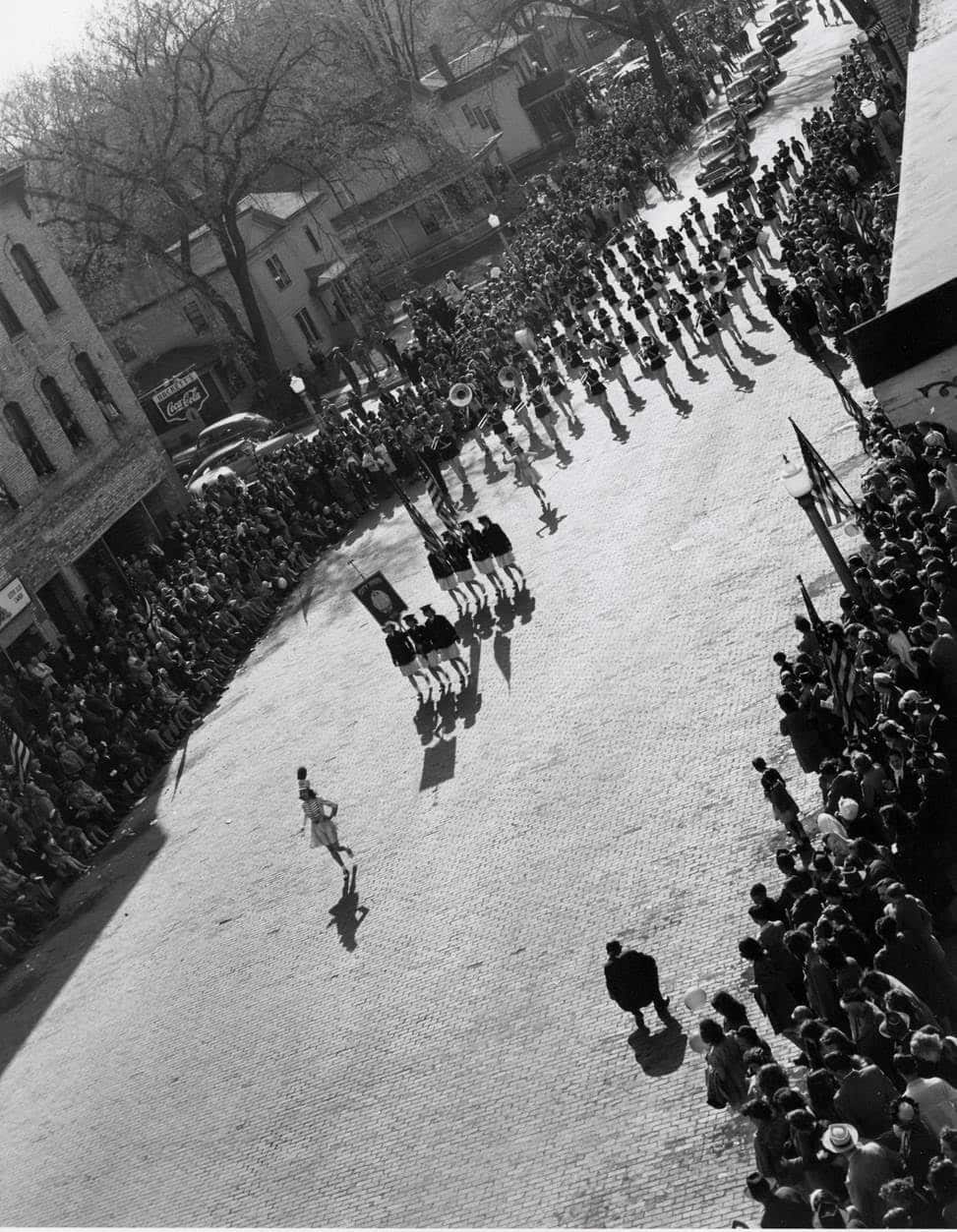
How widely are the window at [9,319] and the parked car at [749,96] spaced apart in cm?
2717

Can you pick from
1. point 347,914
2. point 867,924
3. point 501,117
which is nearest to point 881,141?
point 347,914

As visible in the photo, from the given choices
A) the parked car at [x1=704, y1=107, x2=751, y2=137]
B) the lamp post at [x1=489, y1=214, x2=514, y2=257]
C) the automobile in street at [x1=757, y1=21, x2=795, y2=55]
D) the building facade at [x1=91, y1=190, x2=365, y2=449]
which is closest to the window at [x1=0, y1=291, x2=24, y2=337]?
the building facade at [x1=91, y1=190, x2=365, y2=449]

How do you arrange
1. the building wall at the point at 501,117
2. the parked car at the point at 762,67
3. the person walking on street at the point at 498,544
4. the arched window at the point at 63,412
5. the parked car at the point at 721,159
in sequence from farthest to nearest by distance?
the building wall at the point at 501,117
the parked car at the point at 762,67
the parked car at the point at 721,159
the arched window at the point at 63,412
the person walking on street at the point at 498,544

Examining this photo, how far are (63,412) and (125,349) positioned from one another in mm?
21392

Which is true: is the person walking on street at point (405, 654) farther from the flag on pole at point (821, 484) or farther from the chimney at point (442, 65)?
the chimney at point (442, 65)

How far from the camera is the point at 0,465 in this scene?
123ft

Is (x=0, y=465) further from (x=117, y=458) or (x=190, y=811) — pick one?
(x=190, y=811)

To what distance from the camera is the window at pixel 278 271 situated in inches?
2470

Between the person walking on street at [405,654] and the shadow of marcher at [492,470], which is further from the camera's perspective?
the shadow of marcher at [492,470]

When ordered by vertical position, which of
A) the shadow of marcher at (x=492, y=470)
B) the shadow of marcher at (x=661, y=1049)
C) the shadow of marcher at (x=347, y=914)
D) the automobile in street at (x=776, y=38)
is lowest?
the shadow of marcher at (x=661, y=1049)

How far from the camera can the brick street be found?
1382 cm

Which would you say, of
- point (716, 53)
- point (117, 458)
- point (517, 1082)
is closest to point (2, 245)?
point (117, 458)

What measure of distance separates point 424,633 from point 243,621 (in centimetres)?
1040

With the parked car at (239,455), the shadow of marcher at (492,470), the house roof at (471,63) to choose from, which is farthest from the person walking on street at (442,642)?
the house roof at (471,63)
